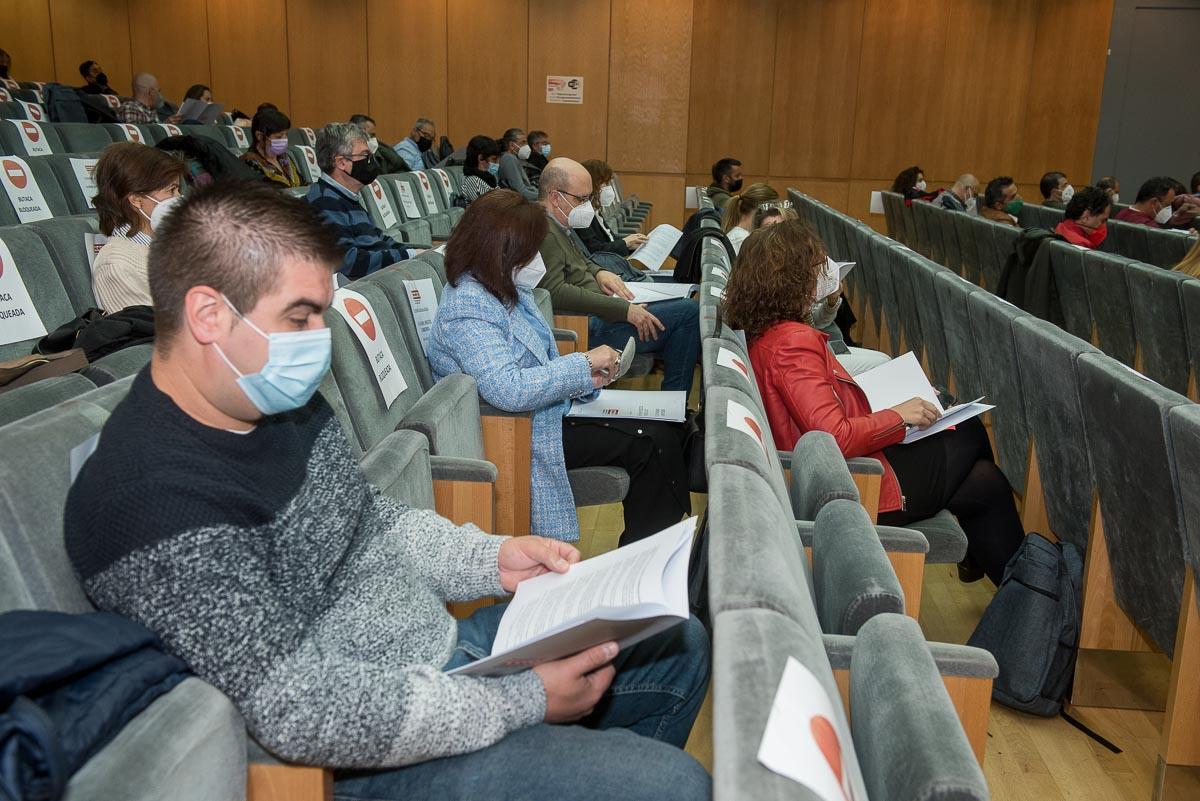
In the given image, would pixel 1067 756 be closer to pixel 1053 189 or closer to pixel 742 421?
→ pixel 742 421

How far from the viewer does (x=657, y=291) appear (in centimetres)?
461

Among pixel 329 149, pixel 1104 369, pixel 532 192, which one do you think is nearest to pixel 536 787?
pixel 1104 369

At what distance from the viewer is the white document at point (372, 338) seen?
2215mm

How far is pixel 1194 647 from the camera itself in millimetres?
1862

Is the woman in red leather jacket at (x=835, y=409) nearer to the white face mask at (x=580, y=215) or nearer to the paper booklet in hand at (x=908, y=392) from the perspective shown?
the paper booklet in hand at (x=908, y=392)

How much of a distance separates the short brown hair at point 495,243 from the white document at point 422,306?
15cm

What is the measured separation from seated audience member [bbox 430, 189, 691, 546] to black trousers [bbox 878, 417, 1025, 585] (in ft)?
2.03

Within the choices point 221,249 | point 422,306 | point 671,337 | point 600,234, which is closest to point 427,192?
point 600,234

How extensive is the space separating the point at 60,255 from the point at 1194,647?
2.99 m

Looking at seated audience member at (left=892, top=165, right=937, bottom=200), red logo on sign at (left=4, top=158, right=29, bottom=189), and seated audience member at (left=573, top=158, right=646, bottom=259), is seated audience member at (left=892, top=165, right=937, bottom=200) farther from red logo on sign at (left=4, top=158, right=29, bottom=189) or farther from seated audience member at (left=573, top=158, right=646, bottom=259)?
red logo on sign at (left=4, top=158, right=29, bottom=189)

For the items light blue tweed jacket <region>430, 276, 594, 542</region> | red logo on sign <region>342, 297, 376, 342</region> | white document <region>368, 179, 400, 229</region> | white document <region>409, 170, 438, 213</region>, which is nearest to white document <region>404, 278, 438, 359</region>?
light blue tweed jacket <region>430, 276, 594, 542</region>

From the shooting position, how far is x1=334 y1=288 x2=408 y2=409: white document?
221cm

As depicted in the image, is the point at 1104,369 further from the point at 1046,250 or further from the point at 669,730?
the point at 1046,250

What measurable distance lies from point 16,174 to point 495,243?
109 inches
